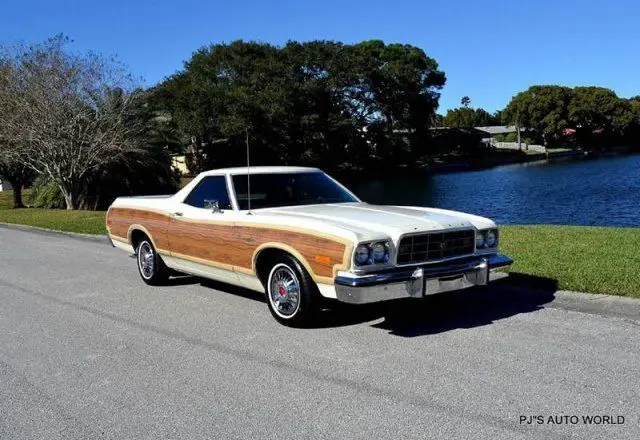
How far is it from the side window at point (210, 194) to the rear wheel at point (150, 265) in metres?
1.06

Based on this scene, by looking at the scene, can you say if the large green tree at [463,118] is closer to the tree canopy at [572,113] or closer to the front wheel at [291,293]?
the tree canopy at [572,113]

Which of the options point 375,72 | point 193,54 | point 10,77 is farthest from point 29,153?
point 375,72

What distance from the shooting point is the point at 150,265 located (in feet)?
27.8

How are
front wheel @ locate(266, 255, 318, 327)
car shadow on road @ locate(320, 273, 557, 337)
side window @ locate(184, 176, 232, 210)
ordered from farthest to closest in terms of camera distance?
1. side window @ locate(184, 176, 232, 210)
2. car shadow on road @ locate(320, 273, 557, 337)
3. front wheel @ locate(266, 255, 318, 327)

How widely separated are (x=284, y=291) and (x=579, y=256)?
483 centimetres

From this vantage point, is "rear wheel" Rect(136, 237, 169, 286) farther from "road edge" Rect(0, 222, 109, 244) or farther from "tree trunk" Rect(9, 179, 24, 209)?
"tree trunk" Rect(9, 179, 24, 209)

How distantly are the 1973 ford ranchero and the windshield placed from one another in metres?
0.01

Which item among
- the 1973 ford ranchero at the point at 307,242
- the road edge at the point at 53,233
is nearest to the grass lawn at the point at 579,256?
the 1973 ford ranchero at the point at 307,242

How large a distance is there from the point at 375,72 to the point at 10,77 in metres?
43.2

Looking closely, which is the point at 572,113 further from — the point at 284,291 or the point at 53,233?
the point at 284,291

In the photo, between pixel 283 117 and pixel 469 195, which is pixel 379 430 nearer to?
pixel 469 195

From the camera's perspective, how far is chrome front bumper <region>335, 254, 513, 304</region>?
17.6 ft

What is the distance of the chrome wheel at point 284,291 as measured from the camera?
6.01 metres

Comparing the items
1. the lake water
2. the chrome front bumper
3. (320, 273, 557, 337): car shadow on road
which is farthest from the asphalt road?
the lake water
